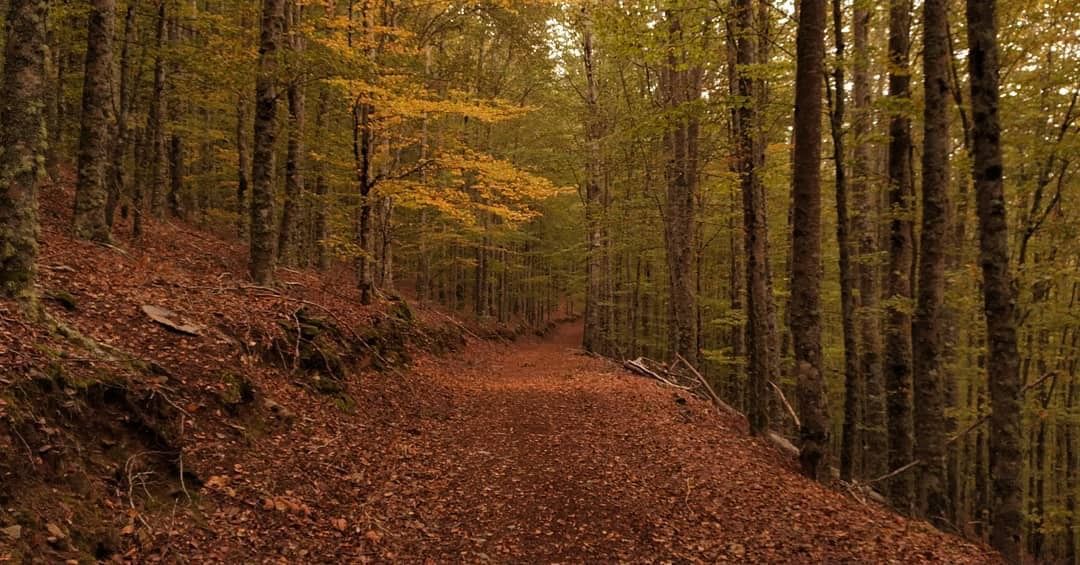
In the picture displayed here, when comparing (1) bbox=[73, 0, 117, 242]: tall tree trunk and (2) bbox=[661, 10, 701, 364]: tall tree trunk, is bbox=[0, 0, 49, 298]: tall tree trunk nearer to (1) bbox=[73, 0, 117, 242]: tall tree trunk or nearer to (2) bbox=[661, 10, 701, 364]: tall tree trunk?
(1) bbox=[73, 0, 117, 242]: tall tree trunk

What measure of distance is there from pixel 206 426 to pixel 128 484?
4.15ft

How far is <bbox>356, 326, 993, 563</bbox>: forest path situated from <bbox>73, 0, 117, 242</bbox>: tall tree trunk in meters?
6.67

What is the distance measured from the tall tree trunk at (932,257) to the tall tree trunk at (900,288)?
34 centimetres

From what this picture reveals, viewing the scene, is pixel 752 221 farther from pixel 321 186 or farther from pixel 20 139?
pixel 321 186

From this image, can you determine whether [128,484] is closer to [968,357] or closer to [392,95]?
[392,95]

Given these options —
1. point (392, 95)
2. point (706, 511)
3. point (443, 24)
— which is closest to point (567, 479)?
point (706, 511)

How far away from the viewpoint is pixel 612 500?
6.28 meters

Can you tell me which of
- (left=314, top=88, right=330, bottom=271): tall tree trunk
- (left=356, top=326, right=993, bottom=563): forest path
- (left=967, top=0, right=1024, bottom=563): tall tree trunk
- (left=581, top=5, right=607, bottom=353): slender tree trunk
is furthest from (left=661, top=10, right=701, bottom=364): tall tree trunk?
(left=314, top=88, right=330, bottom=271): tall tree trunk

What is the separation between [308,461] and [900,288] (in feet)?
33.1

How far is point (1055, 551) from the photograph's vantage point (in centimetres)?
2000

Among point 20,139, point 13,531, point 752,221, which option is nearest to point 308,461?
point 13,531

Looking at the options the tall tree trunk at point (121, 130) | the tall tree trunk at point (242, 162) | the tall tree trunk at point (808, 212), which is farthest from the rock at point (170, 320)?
the tall tree trunk at point (242, 162)

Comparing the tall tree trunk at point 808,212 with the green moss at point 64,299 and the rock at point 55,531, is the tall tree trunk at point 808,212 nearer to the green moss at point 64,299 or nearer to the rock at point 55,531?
the rock at point 55,531

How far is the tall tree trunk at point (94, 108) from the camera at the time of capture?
830 centimetres
